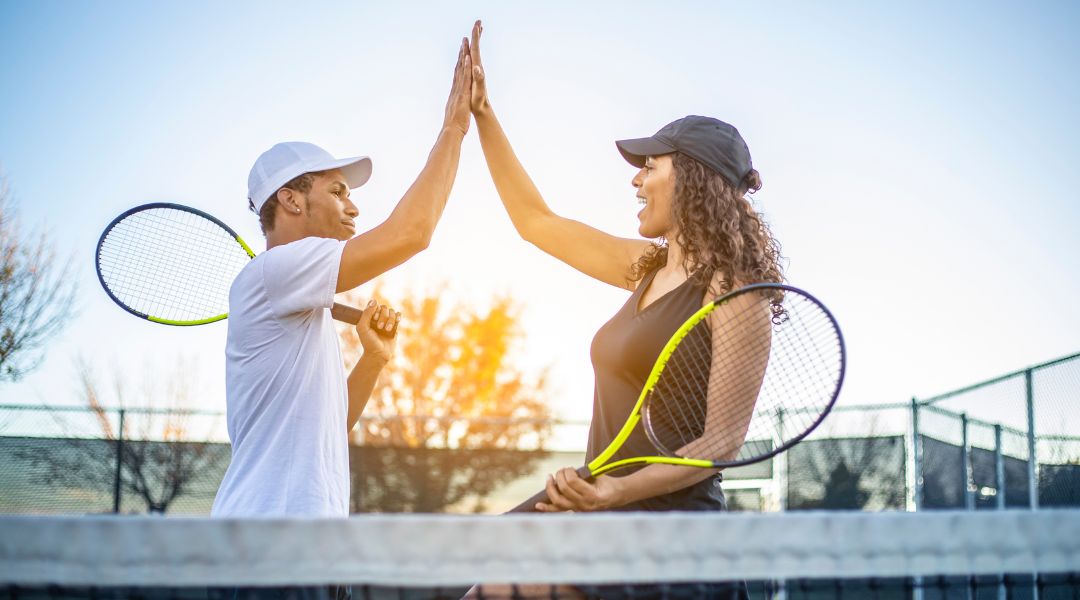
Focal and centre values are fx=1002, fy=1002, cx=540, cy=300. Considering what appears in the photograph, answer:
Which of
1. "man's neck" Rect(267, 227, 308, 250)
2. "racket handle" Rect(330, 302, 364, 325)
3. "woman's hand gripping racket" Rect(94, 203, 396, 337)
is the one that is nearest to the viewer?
"man's neck" Rect(267, 227, 308, 250)

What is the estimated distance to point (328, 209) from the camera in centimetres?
297

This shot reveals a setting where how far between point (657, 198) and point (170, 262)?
75.1 inches

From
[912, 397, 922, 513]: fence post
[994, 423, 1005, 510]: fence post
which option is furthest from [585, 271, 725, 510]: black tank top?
[912, 397, 922, 513]: fence post

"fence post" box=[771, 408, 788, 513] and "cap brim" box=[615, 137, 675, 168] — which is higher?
"cap brim" box=[615, 137, 675, 168]

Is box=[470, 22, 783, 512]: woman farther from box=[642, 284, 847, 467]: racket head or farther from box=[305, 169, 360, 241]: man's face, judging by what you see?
box=[305, 169, 360, 241]: man's face

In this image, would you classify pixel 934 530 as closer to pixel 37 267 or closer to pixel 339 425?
pixel 339 425

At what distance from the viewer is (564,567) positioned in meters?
1.77

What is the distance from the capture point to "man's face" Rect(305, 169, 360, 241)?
296 cm

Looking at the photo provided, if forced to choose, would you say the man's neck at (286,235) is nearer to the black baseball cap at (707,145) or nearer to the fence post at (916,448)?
the black baseball cap at (707,145)

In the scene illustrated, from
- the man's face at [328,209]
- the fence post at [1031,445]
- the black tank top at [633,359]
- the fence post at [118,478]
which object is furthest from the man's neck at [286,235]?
the fence post at [118,478]

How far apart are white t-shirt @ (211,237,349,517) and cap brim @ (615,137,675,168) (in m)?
0.89

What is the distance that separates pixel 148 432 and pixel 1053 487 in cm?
744

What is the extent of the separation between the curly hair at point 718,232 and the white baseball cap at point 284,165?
3.37 feet

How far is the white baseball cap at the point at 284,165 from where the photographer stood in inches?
115
